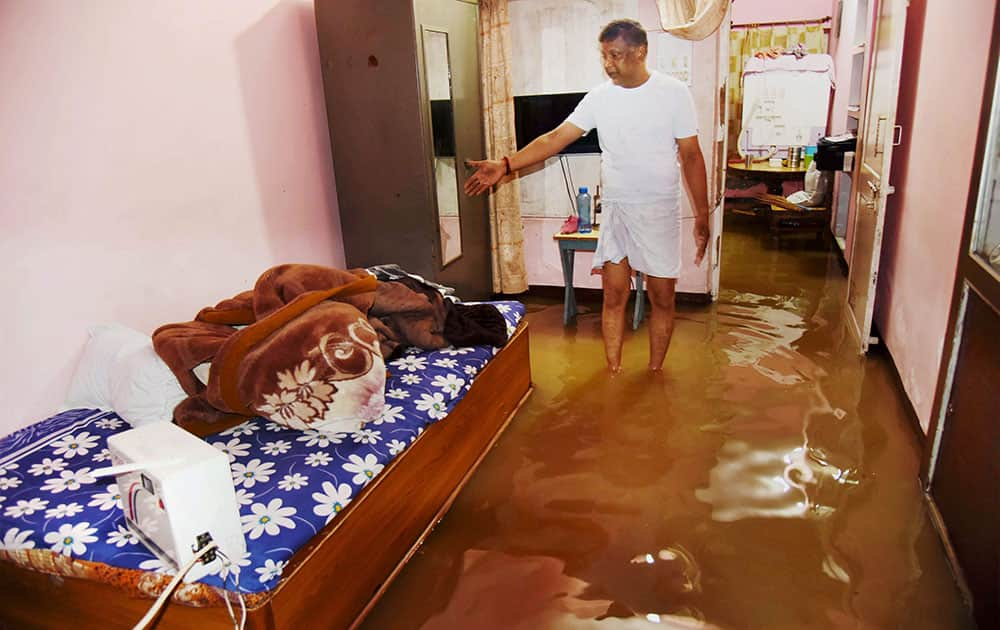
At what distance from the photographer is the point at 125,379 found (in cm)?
193

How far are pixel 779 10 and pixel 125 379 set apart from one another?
267 inches

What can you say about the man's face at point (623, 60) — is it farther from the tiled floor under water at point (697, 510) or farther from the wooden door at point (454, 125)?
the tiled floor under water at point (697, 510)

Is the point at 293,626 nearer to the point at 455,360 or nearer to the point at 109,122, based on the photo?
the point at 455,360

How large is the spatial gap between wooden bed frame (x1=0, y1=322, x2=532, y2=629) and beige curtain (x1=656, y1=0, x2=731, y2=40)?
2.44 m

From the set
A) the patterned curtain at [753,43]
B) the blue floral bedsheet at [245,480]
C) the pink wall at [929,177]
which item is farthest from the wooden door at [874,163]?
the patterned curtain at [753,43]

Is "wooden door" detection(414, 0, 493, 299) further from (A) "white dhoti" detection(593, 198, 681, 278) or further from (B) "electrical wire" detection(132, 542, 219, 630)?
(B) "electrical wire" detection(132, 542, 219, 630)

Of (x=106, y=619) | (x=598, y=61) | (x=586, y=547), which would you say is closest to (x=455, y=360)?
(x=586, y=547)

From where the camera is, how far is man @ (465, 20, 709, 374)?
275 cm

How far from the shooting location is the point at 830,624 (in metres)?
1.64

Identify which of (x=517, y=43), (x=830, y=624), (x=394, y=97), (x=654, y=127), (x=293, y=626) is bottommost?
(x=830, y=624)

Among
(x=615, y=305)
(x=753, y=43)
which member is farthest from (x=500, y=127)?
(x=753, y=43)

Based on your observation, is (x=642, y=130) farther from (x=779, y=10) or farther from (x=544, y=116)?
(x=779, y=10)

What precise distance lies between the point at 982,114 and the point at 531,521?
174 cm

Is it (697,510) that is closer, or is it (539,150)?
(697,510)
